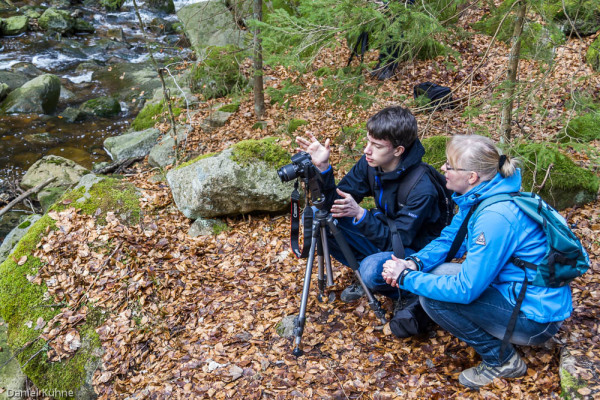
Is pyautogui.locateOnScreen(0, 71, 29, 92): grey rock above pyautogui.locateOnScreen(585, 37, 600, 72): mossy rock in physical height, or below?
below

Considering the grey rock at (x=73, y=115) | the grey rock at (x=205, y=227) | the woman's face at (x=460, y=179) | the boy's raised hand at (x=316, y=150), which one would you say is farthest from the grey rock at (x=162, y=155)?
the woman's face at (x=460, y=179)

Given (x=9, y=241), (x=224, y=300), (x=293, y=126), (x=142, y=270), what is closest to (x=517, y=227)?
(x=224, y=300)

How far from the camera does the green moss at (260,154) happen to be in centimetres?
554

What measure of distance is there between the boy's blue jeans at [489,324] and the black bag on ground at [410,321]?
0.34 meters

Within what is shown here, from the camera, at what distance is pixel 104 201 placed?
5801 millimetres

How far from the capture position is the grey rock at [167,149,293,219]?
5.42 m

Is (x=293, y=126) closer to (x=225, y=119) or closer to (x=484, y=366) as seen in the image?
(x=225, y=119)

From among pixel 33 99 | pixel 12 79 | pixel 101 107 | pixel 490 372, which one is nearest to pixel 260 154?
pixel 490 372

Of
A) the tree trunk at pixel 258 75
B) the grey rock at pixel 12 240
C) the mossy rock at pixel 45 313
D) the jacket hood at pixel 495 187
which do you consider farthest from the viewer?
the tree trunk at pixel 258 75

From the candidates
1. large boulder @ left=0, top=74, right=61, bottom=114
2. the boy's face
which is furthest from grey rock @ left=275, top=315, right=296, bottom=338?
large boulder @ left=0, top=74, right=61, bottom=114

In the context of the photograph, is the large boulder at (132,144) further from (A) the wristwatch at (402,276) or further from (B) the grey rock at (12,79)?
(A) the wristwatch at (402,276)

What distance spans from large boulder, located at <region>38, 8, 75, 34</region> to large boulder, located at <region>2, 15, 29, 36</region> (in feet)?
2.04

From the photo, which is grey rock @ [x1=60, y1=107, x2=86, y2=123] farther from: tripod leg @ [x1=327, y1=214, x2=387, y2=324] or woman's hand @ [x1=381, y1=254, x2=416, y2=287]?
woman's hand @ [x1=381, y1=254, x2=416, y2=287]

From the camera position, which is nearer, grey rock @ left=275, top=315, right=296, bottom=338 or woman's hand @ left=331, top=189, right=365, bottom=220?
woman's hand @ left=331, top=189, right=365, bottom=220
